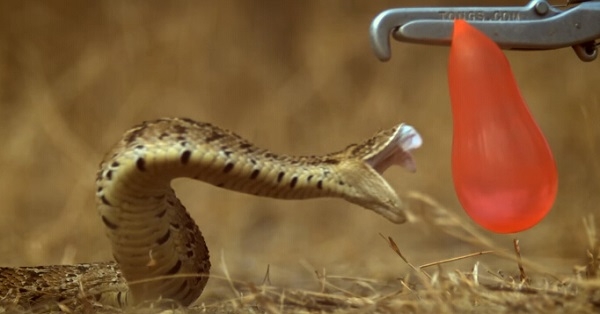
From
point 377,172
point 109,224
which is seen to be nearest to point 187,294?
point 109,224

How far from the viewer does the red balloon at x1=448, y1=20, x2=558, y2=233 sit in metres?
1.40

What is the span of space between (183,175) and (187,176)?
0.01 meters

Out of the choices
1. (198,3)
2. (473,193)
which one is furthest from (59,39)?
(473,193)

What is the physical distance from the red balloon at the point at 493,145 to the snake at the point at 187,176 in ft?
0.64

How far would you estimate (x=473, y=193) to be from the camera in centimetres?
142

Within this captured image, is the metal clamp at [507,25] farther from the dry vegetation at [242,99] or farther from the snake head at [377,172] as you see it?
the dry vegetation at [242,99]

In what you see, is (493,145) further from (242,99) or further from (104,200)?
(242,99)

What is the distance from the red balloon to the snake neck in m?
0.19

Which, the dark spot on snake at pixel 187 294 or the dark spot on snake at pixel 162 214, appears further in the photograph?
the dark spot on snake at pixel 187 294

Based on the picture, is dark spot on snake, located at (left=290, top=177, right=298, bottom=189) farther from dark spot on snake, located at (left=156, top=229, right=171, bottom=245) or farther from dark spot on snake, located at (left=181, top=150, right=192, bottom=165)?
dark spot on snake, located at (left=156, top=229, right=171, bottom=245)

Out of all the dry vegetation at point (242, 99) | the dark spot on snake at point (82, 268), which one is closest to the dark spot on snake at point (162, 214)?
the dark spot on snake at point (82, 268)

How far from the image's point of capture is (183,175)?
5.07 feet

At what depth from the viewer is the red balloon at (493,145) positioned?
140 centimetres

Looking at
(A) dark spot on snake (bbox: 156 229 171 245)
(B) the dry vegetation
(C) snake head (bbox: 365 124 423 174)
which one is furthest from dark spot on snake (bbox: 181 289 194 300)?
(B) the dry vegetation
